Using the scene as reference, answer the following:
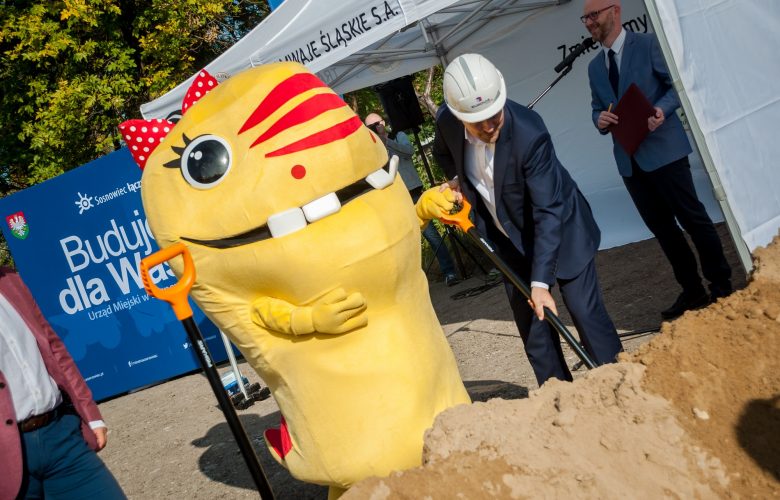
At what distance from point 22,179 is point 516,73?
37.2ft

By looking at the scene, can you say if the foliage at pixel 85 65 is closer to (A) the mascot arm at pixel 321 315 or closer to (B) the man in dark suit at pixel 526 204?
(B) the man in dark suit at pixel 526 204

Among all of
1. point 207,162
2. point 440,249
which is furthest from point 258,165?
point 440,249

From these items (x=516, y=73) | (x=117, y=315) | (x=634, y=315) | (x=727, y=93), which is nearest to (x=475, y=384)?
(x=634, y=315)

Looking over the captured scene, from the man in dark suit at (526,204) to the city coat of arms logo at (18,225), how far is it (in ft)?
22.1

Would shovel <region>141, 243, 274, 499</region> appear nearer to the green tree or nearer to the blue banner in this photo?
the blue banner

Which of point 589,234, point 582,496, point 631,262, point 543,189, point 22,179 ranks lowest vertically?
point 631,262

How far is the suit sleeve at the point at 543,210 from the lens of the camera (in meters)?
3.74

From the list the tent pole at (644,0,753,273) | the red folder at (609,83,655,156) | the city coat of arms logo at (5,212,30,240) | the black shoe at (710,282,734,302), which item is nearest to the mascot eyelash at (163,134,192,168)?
the tent pole at (644,0,753,273)

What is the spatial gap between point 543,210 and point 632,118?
193cm

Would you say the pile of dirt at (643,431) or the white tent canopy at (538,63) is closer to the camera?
the pile of dirt at (643,431)

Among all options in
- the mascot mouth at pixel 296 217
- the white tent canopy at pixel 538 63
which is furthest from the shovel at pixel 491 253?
the white tent canopy at pixel 538 63

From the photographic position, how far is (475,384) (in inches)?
217

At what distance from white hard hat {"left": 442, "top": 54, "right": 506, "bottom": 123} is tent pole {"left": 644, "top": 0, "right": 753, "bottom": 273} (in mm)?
1272

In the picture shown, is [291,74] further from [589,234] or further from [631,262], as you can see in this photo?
[631,262]
